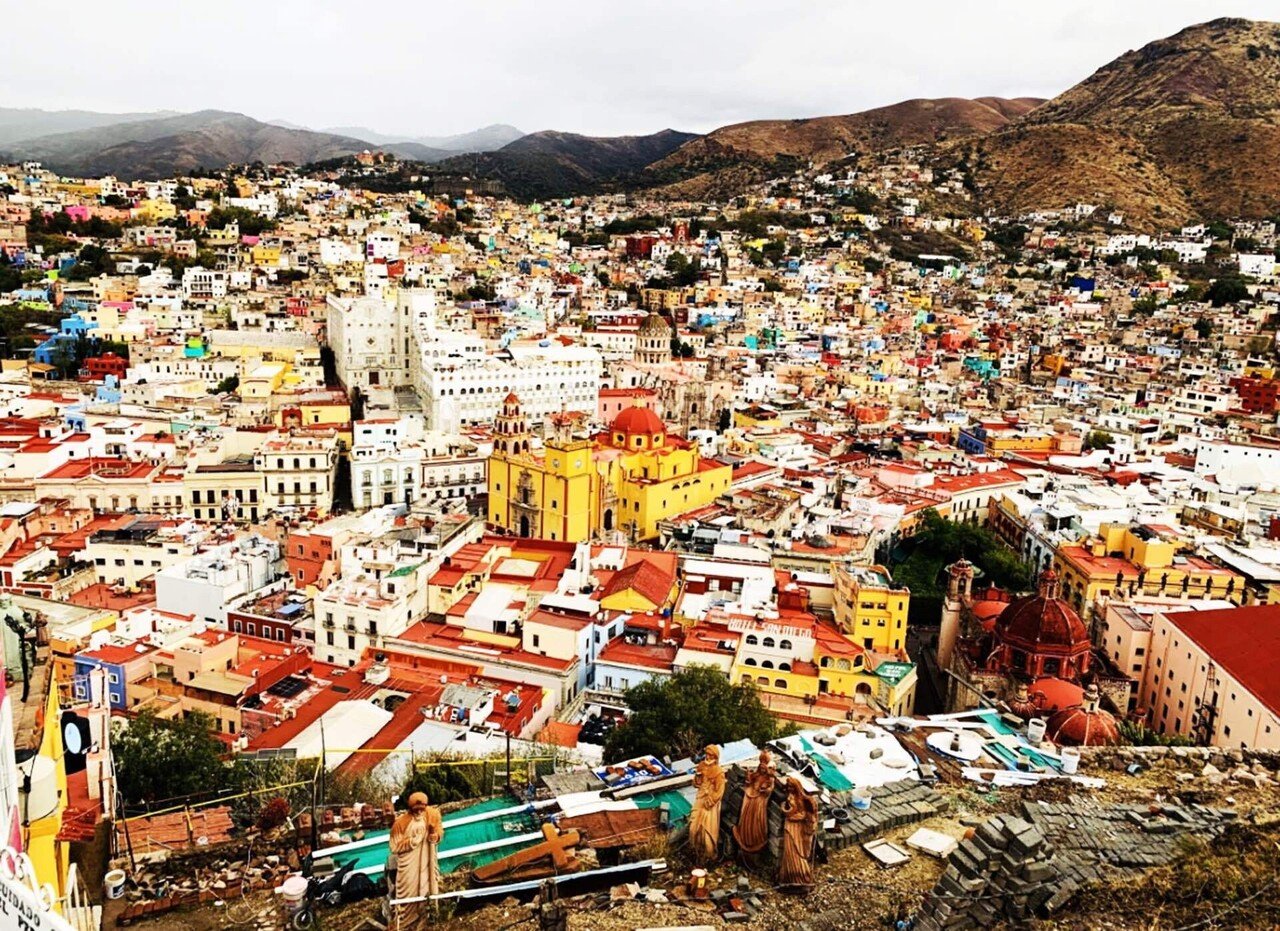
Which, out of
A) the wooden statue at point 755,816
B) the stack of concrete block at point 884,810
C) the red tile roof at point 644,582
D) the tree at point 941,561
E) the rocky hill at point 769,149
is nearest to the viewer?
the wooden statue at point 755,816

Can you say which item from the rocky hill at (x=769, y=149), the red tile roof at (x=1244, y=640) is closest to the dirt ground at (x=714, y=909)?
the red tile roof at (x=1244, y=640)

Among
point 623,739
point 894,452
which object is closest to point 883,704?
point 623,739

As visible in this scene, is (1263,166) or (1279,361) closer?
(1279,361)

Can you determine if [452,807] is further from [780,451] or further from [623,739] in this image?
[780,451]

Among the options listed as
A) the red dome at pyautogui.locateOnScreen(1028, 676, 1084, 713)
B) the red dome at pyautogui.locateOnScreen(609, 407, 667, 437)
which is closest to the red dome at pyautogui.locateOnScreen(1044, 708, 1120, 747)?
the red dome at pyautogui.locateOnScreen(1028, 676, 1084, 713)

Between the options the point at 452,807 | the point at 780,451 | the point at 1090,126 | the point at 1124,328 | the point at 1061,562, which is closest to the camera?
the point at 452,807

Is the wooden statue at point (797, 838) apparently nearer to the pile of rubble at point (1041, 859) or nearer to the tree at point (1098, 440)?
the pile of rubble at point (1041, 859)
